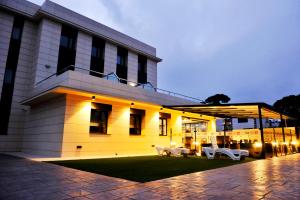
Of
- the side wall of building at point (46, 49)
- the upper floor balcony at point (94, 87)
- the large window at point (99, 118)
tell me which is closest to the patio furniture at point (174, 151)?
the upper floor balcony at point (94, 87)

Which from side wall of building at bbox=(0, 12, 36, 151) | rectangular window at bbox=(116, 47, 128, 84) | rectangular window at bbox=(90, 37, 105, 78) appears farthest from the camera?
rectangular window at bbox=(116, 47, 128, 84)

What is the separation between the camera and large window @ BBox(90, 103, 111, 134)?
39.7 ft

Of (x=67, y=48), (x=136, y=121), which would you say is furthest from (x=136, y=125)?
(x=67, y=48)

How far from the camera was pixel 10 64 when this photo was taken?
50.2 ft

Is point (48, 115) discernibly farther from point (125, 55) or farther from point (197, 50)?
point (197, 50)

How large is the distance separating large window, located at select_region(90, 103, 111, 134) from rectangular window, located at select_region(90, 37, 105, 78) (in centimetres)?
698

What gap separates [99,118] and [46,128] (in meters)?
3.04

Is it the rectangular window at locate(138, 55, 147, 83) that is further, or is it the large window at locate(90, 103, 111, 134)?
the rectangular window at locate(138, 55, 147, 83)

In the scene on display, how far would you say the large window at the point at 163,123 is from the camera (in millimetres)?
16013

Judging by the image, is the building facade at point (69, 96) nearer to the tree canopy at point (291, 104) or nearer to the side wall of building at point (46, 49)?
the side wall of building at point (46, 49)

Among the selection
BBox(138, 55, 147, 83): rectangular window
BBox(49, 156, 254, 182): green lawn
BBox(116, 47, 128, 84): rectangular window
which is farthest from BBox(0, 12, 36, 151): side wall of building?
BBox(138, 55, 147, 83): rectangular window

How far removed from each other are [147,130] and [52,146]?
598cm

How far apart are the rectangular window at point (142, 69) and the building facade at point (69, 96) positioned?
278 centimetres

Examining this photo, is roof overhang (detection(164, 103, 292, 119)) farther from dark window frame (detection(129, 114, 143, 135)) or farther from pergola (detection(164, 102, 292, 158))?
dark window frame (detection(129, 114, 143, 135))
